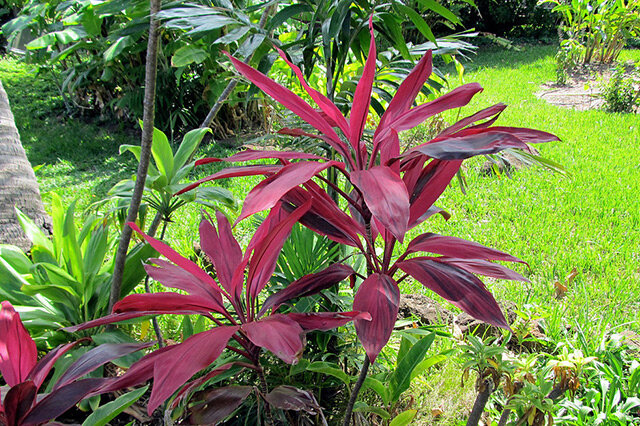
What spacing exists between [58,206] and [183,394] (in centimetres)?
130

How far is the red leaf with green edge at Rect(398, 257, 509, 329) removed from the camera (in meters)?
0.69

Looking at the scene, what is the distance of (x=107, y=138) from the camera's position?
209 inches

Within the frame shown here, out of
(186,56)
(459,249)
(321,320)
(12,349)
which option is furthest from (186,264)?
(186,56)

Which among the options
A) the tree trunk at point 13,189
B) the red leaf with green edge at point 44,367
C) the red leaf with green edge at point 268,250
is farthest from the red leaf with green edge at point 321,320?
the tree trunk at point 13,189

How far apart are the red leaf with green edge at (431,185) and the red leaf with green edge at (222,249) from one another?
360 millimetres

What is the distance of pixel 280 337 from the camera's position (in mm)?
633

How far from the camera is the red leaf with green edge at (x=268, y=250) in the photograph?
69cm

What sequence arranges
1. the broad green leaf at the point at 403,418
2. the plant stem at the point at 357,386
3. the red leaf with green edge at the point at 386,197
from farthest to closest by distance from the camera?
the broad green leaf at the point at 403,418
the plant stem at the point at 357,386
the red leaf with green edge at the point at 386,197

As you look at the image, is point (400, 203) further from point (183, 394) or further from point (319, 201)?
point (183, 394)

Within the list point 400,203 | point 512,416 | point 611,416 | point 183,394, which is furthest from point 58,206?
point 611,416

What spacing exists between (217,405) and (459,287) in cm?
48

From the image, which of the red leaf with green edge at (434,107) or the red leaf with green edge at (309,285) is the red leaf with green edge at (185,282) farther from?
the red leaf with green edge at (434,107)

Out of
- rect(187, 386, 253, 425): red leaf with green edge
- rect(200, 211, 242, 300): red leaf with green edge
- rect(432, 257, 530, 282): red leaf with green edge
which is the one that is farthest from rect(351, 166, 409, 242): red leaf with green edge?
rect(187, 386, 253, 425): red leaf with green edge

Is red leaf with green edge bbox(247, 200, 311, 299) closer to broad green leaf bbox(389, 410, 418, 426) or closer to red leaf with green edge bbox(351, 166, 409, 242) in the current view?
red leaf with green edge bbox(351, 166, 409, 242)
